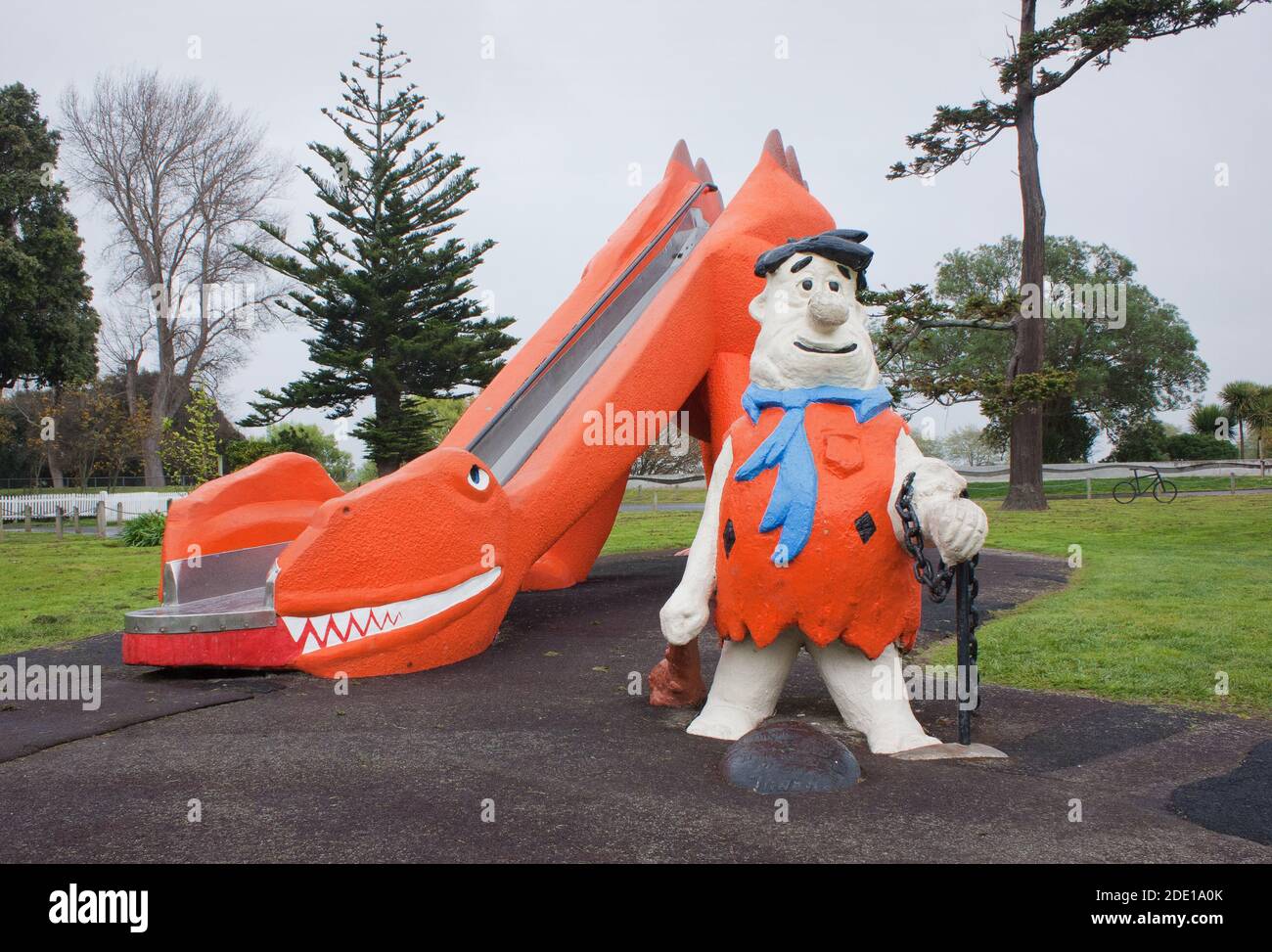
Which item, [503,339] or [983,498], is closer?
[503,339]

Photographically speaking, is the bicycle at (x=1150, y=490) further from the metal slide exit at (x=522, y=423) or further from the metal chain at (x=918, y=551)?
the metal chain at (x=918, y=551)

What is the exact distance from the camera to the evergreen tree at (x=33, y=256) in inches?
635

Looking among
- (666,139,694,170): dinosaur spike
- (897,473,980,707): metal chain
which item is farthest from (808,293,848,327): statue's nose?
(666,139,694,170): dinosaur spike

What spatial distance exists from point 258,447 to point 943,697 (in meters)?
16.7

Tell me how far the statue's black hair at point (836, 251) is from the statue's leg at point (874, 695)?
5.36 ft

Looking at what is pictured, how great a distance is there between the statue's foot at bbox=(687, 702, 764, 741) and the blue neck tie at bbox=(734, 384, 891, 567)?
73 cm

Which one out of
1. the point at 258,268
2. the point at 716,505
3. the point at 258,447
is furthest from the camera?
the point at 258,268

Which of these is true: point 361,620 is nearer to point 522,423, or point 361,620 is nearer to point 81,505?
point 522,423

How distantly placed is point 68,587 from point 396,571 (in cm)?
665

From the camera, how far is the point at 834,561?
12.5 ft

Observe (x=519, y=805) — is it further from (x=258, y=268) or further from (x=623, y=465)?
(x=258, y=268)

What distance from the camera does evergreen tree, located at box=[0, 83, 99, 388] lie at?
16.1 metres

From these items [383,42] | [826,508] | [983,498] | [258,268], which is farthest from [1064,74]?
[258,268]

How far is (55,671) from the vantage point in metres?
5.71
